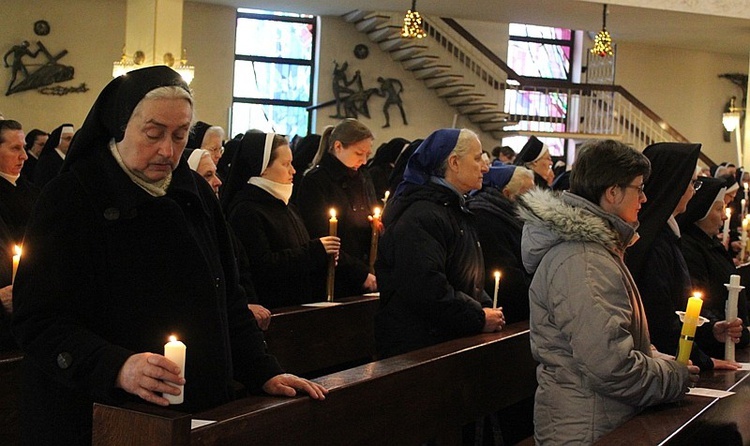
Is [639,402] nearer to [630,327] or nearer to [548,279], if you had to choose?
[630,327]

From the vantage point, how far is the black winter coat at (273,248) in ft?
14.8

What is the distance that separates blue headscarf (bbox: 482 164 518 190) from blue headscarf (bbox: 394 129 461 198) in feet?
4.47

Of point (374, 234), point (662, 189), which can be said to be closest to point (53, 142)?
point (374, 234)

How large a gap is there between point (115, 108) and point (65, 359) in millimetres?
621

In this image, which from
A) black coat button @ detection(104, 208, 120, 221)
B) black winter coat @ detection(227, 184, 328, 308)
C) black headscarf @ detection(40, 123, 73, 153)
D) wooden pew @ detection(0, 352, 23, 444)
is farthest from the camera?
black headscarf @ detection(40, 123, 73, 153)

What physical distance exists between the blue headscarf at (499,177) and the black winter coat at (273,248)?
50.5 inches

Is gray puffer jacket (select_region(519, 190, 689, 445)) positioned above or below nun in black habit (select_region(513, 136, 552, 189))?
below

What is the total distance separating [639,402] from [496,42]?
16.5m

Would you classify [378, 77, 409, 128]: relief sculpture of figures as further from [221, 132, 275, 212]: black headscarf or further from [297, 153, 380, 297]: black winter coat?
[221, 132, 275, 212]: black headscarf

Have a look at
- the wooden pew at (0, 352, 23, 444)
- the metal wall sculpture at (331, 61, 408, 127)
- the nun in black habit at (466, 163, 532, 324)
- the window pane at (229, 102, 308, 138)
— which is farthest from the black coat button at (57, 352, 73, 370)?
the window pane at (229, 102, 308, 138)

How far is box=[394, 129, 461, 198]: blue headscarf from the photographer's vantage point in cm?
410

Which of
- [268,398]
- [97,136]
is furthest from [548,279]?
[97,136]

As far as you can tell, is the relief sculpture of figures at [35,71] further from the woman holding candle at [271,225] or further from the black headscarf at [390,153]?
the woman holding candle at [271,225]

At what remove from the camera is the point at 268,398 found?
2.55m
